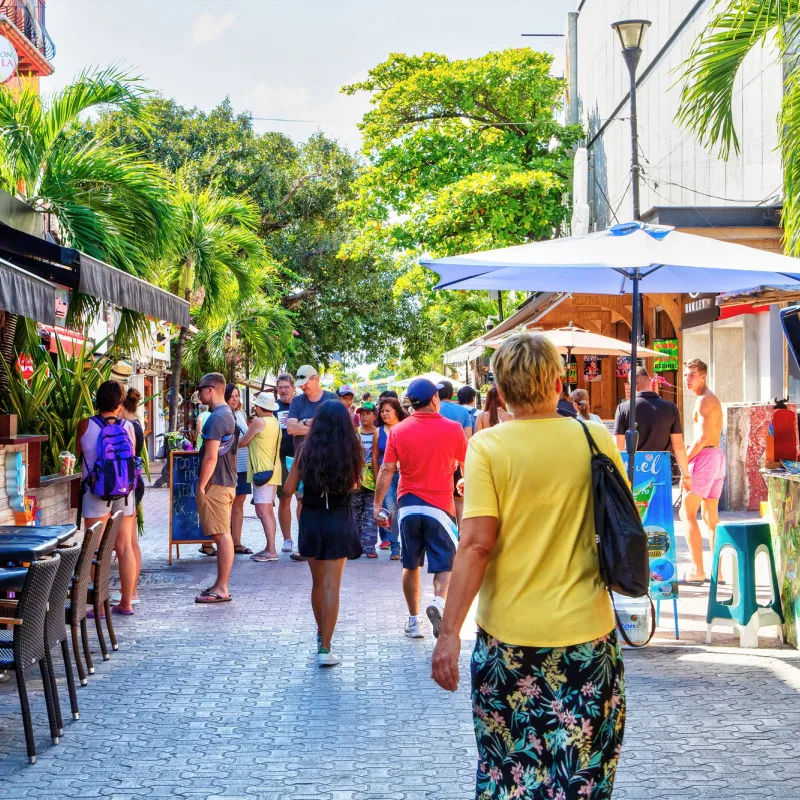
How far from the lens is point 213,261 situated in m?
19.8

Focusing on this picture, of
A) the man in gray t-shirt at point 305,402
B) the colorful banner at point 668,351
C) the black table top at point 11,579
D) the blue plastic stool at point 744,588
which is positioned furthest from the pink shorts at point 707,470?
the colorful banner at point 668,351

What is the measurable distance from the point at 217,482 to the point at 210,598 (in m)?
0.99

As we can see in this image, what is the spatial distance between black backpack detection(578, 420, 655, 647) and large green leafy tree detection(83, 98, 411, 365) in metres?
30.4

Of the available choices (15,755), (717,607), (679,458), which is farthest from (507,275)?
(15,755)

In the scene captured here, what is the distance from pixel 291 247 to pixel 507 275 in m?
26.7

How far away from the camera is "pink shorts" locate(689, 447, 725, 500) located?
965cm

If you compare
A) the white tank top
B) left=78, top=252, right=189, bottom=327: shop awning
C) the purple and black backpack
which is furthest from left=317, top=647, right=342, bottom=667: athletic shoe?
left=78, top=252, right=189, bottom=327: shop awning

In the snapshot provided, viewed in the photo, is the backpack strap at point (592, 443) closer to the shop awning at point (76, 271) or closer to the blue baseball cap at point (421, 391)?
the blue baseball cap at point (421, 391)

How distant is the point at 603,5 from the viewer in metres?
26.6

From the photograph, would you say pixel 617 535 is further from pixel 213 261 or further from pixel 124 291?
pixel 213 261

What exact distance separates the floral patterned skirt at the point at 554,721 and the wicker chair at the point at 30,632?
2.58 m

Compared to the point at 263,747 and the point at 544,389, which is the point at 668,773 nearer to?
the point at 263,747

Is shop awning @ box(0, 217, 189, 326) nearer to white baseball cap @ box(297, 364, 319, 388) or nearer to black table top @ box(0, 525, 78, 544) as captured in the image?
black table top @ box(0, 525, 78, 544)

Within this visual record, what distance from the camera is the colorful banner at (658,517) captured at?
7566 mm
